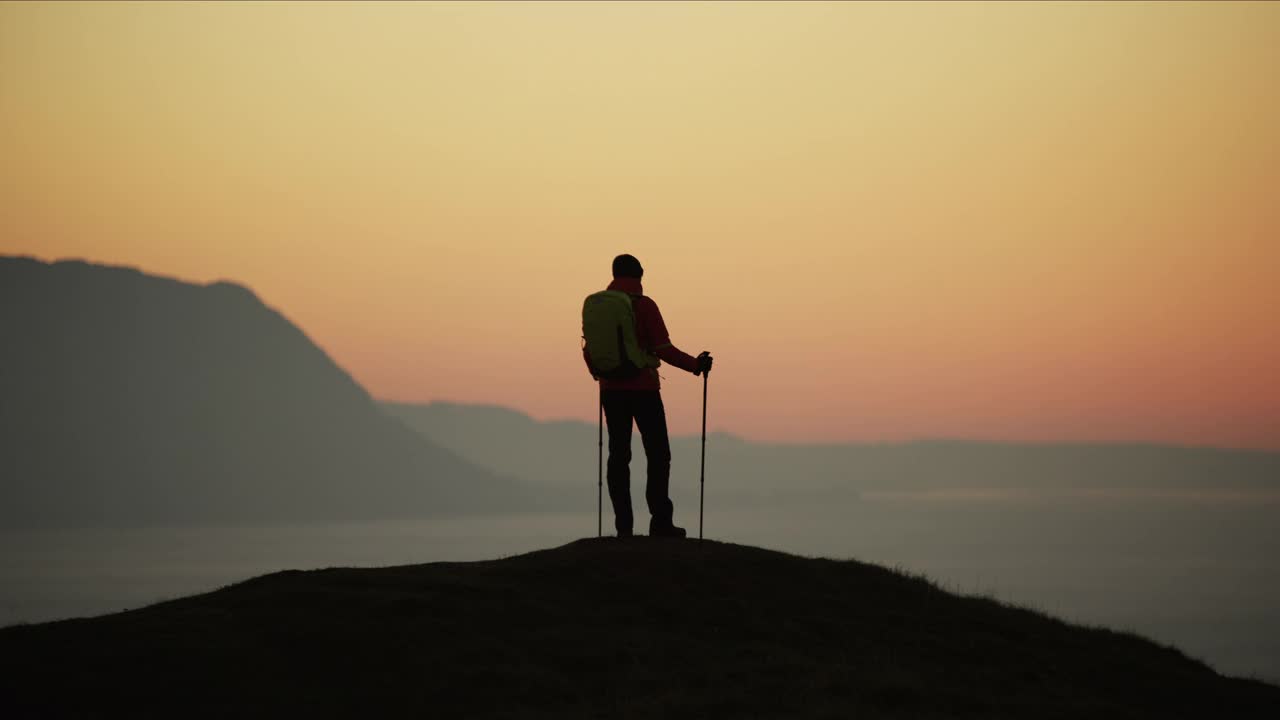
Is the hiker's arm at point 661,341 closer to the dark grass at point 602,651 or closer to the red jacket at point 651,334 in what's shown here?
the red jacket at point 651,334

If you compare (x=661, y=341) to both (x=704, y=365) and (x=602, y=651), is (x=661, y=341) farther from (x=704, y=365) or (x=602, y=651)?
(x=602, y=651)

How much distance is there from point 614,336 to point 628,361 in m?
0.42

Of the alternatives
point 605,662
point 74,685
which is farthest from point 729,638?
point 74,685

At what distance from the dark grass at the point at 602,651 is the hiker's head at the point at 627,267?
13.2ft

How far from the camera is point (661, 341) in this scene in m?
20.5

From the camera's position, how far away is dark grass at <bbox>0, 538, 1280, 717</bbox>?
14461 mm

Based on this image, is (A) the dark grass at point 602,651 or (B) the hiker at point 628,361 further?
(B) the hiker at point 628,361

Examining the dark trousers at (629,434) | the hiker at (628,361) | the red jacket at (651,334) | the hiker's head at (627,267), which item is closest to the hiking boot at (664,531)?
the dark trousers at (629,434)

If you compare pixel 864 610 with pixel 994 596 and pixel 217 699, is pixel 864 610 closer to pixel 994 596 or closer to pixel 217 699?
pixel 994 596

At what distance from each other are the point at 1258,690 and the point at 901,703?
6989 millimetres

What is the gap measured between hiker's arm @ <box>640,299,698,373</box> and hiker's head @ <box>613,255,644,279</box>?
0.52 m

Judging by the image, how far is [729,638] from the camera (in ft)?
55.3

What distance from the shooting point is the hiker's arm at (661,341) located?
20531mm

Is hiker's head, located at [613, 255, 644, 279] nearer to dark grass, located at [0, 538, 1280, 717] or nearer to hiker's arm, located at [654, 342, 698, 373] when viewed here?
hiker's arm, located at [654, 342, 698, 373]
